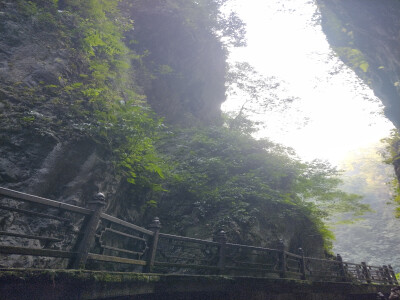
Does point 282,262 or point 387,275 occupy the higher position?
point 387,275

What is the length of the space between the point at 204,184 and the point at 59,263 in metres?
7.00

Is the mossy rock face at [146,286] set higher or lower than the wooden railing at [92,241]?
lower

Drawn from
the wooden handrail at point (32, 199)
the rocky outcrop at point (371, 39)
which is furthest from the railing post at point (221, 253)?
the rocky outcrop at point (371, 39)

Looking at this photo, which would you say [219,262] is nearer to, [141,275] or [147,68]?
[141,275]

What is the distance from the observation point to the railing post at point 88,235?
12.8ft

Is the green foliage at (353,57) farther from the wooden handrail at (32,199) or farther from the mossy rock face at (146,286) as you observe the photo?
the wooden handrail at (32,199)

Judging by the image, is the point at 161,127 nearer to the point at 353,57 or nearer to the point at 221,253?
the point at 221,253

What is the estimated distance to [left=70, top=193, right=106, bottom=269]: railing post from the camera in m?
3.90

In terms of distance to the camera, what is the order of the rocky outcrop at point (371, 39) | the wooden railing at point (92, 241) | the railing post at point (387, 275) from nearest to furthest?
the wooden railing at point (92, 241), the rocky outcrop at point (371, 39), the railing post at point (387, 275)

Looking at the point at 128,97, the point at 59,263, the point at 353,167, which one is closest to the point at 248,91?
the point at 128,97

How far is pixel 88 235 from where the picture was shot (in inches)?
161

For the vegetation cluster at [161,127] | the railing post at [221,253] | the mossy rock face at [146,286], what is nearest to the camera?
the mossy rock face at [146,286]

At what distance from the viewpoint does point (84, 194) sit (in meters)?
8.16

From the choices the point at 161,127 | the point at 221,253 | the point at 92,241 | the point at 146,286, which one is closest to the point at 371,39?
the point at 161,127
